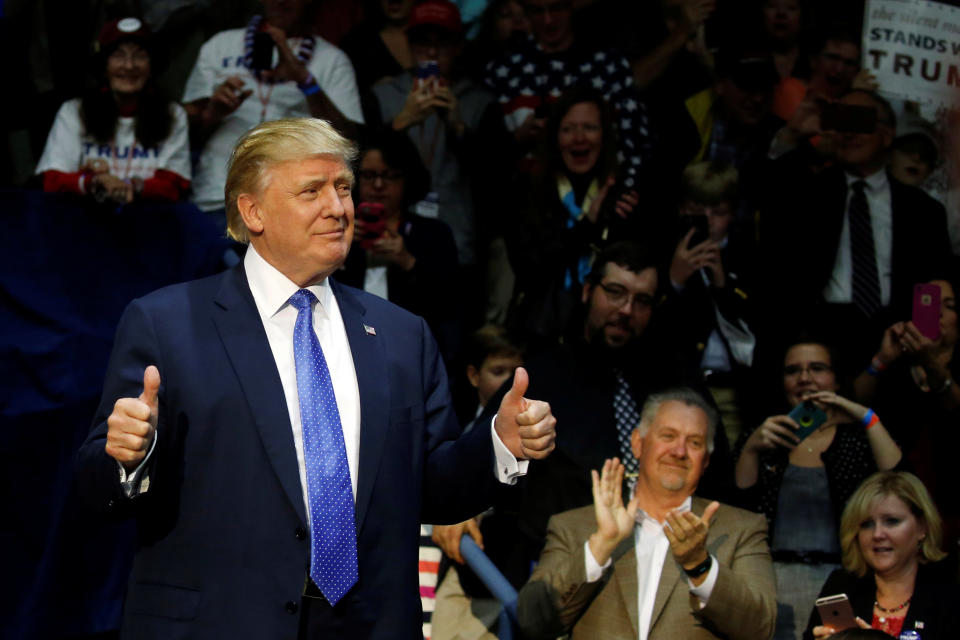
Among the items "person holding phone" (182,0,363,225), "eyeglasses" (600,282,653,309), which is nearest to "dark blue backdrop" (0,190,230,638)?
"person holding phone" (182,0,363,225)

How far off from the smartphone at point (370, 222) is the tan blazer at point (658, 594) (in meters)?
1.79

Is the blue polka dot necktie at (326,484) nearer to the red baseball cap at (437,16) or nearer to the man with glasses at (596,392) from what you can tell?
the man with glasses at (596,392)

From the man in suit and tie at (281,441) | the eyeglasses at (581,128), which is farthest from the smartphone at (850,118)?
the man in suit and tie at (281,441)

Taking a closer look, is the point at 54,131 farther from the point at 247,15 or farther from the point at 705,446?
the point at 705,446

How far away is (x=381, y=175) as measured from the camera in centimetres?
591

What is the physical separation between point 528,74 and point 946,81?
199 centimetres

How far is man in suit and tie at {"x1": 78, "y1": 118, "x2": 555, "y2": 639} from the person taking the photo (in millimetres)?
2695

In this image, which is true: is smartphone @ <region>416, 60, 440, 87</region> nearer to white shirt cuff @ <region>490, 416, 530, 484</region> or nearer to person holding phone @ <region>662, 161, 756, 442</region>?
person holding phone @ <region>662, 161, 756, 442</region>

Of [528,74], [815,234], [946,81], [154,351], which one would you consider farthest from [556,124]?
[154,351]

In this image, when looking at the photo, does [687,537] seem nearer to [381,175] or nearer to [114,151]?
[381,175]

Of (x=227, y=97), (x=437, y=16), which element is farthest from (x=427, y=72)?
(x=227, y=97)

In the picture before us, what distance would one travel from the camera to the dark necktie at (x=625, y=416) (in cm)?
507

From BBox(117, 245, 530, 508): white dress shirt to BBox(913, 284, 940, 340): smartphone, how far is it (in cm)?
326

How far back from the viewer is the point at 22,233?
5234mm
